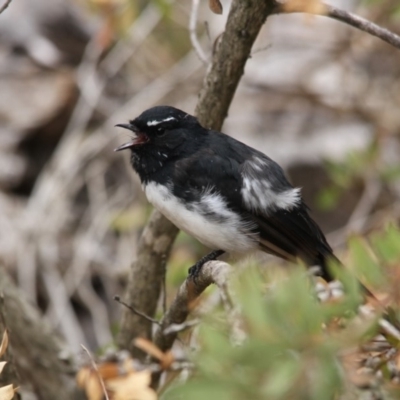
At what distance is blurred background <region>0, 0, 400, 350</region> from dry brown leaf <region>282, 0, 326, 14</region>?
6.87ft

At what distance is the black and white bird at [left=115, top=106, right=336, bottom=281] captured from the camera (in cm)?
332

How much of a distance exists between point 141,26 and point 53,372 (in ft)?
11.8

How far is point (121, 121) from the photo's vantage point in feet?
19.7

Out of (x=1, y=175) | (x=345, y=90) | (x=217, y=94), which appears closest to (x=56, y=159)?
(x=1, y=175)

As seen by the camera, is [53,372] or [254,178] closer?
[254,178]

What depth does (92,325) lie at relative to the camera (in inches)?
224

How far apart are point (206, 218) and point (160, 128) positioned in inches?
19.5

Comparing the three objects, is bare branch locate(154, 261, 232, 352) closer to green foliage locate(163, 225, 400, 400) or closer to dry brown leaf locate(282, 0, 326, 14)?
green foliage locate(163, 225, 400, 400)

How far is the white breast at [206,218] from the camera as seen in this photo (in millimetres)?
3277

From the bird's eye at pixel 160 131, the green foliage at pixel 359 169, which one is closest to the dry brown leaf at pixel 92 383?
the bird's eye at pixel 160 131

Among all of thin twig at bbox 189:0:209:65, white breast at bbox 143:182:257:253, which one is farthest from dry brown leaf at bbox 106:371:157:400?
thin twig at bbox 189:0:209:65

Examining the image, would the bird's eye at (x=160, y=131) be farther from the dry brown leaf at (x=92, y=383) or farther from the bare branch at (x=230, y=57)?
the dry brown leaf at (x=92, y=383)

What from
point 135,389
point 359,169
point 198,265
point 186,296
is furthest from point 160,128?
point 359,169

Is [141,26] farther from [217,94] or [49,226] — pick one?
[217,94]
